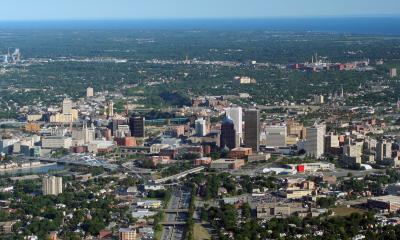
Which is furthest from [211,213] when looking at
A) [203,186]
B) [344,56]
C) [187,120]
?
[344,56]

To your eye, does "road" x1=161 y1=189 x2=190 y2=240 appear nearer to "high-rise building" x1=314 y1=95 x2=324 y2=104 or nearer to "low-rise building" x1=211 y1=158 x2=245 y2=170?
"low-rise building" x1=211 y1=158 x2=245 y2=170

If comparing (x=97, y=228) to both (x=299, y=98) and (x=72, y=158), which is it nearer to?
(x=72, y=158)

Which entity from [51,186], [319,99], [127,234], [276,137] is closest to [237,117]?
[276,137]

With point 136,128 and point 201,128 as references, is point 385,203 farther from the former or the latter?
point 136,128

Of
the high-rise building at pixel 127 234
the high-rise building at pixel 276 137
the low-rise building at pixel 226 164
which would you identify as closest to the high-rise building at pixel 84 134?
the high-rise building at pixel 276 137

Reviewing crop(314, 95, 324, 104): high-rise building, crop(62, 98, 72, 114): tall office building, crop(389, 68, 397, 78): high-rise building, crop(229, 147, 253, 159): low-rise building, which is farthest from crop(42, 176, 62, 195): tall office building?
crop(389, 68, 397, 78): high-rise building

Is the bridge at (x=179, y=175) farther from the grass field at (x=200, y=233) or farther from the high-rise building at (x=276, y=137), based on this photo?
the grass field at (x=200, y=233)
